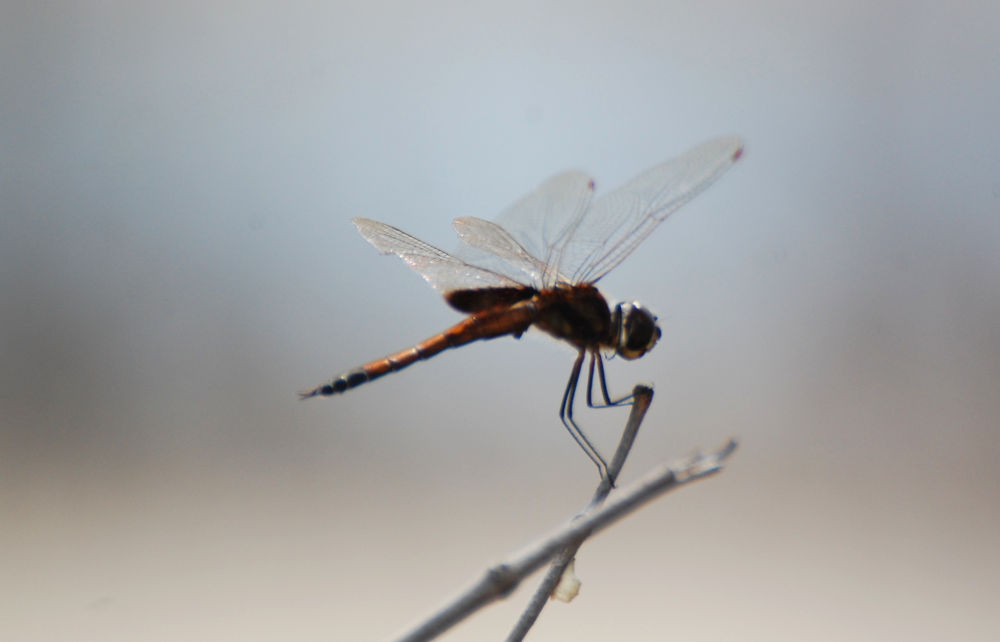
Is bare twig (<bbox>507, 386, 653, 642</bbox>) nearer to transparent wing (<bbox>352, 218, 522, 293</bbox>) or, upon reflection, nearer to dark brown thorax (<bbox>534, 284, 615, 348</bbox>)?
dark brown thorax (<bbox>534, 284, 615, 348</bbox>)

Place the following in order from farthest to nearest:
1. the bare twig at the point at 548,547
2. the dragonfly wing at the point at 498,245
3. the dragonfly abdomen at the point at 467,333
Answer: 1. the dragonfly wing at the point at 498,245
2. the dragonfly abdomen at the point at 467,333
3. the bare twig at the point at 548,547

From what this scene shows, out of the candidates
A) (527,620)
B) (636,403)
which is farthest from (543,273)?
(527,620)

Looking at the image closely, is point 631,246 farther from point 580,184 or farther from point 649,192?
point 580,184

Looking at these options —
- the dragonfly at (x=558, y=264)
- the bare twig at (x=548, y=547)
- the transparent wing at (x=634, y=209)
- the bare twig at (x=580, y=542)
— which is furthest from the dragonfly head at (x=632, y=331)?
the bare twig at (x=548, y=547)

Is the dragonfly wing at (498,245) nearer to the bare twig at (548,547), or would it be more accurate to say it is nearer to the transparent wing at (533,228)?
the transparent wing at (533,228)

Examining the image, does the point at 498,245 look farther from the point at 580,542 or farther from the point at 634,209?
the point at 580,542

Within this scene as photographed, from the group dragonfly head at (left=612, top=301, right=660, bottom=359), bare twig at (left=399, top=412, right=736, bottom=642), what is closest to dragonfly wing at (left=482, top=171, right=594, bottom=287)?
dragonfly head at (left=612, top=301, right=660, bottom=359)

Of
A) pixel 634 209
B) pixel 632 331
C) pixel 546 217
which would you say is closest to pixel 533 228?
pixel 546 217
